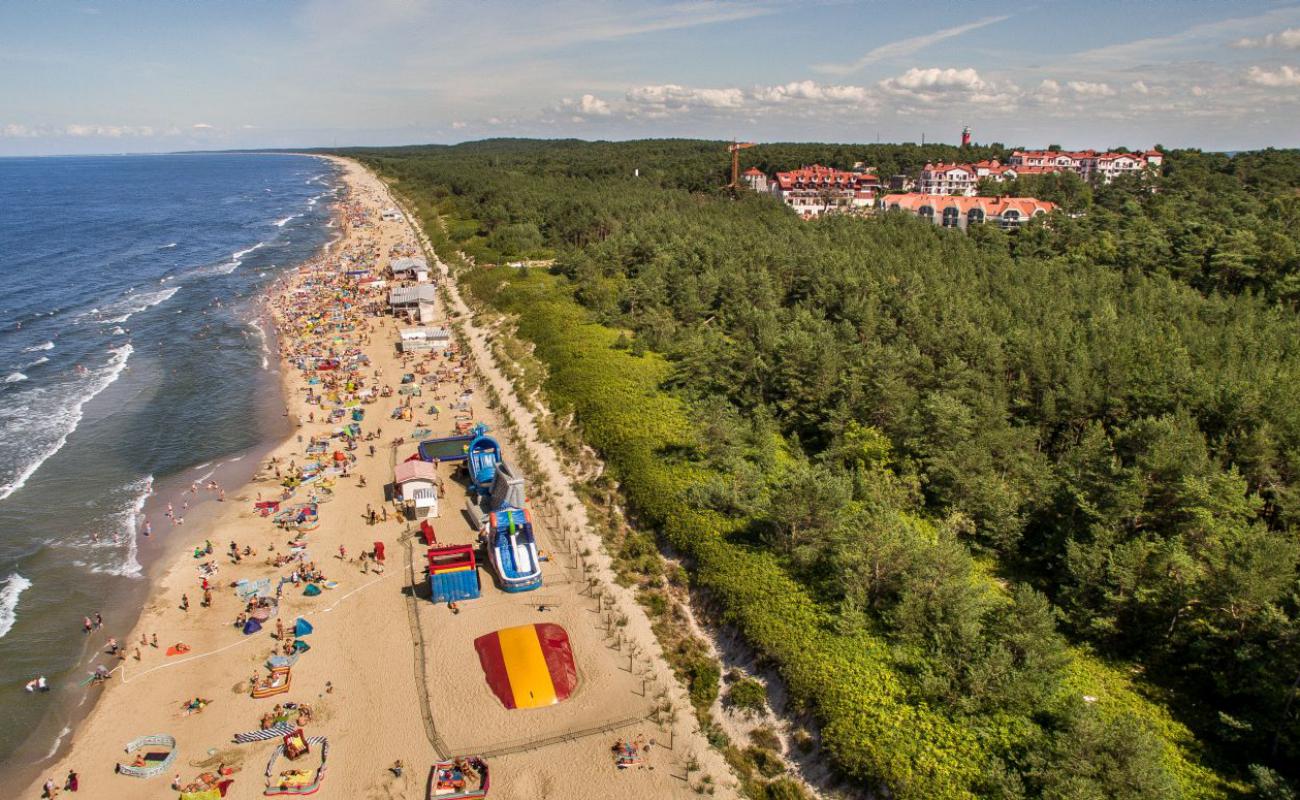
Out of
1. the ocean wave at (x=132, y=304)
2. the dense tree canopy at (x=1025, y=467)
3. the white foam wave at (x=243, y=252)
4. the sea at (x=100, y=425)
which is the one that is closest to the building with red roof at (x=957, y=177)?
the dense tree canopy at (x=1025, y=467)

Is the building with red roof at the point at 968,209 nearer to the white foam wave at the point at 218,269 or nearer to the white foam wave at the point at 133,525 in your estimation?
the white foam wave at the point at 133,525

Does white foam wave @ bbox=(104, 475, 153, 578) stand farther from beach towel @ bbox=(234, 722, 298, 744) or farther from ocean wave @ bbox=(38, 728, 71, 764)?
beach towel @ bbox=(234, 722, 298, 744)

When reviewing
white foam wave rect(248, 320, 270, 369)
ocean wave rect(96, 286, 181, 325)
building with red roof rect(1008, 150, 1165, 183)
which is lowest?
white foam wave rect(248, 320, 270, 369)

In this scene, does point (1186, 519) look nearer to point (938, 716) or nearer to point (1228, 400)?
point (1228, 400)

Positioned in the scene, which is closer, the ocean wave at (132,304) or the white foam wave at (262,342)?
the white foam wave at (262,342)

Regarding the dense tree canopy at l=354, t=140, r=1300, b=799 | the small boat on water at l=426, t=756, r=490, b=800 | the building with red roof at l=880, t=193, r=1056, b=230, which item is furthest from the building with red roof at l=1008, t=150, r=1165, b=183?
the small boat on water at l=426, t=756, r=490, b=800
